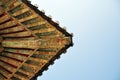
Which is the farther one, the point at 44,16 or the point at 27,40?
the point at 44,16

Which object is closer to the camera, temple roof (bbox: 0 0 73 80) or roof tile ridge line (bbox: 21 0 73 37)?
temple roof (bbox: 0 0 73 80)

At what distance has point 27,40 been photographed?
63.8ft

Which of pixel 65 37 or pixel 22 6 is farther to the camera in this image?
pixel 22 6

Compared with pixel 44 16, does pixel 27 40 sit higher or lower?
lower

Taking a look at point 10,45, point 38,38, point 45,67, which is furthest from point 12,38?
point 45,67

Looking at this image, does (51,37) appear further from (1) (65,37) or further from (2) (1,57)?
(2) (1,57)

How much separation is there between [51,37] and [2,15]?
387cm

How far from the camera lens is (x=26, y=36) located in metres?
19.5

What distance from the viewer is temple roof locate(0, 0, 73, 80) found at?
18469 mm

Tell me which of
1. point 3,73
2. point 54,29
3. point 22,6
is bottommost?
point 3,73

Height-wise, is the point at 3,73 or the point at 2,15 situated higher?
the point at 2,15

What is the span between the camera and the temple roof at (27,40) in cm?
1847

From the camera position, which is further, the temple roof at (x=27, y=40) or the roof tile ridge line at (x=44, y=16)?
the roof tile ridge line at (x=44, y=16)

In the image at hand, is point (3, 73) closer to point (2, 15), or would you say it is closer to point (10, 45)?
point (10, 45)
